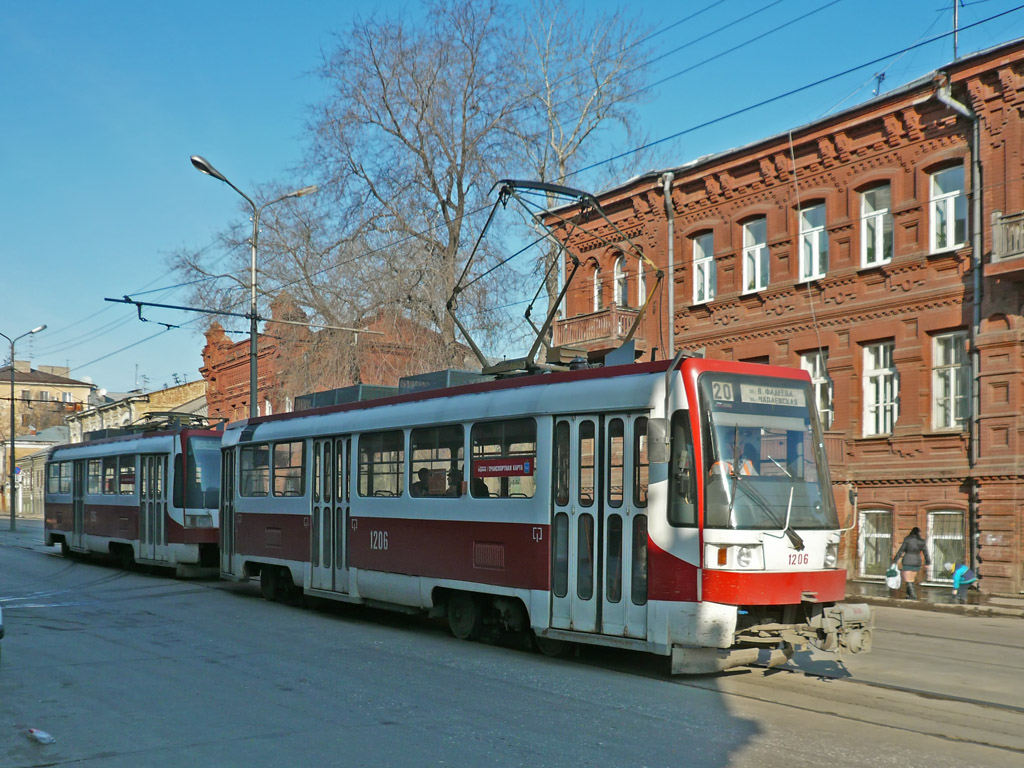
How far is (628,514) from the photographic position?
1050 centimetres

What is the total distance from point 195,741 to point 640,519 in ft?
14.9

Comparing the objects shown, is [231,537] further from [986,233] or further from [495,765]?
[986,233]

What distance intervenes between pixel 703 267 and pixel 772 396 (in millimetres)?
18369

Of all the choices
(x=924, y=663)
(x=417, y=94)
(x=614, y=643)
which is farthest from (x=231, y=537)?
(x=417, y=94)

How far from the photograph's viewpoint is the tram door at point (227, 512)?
61.9ft

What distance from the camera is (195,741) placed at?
754 cm

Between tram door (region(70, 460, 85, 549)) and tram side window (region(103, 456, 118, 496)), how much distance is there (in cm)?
172

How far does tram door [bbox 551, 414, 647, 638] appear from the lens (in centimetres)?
1041

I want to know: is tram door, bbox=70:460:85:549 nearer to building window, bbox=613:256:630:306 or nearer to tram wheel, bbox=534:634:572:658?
building window, bbox=613:256:630:306

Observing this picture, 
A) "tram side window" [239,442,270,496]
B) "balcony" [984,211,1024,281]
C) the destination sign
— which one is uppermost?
"balcony" [984,211,1024,281]

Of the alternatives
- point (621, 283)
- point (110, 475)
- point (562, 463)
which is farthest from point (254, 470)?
point (621, 283)

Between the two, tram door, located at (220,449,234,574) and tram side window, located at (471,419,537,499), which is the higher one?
tram side window, located at (471,419,537,499)

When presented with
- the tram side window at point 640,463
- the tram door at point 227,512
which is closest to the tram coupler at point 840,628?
the tram side window at point 640,463

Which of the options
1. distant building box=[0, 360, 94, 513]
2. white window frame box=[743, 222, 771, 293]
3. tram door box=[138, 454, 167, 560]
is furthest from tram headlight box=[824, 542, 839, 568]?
distant building box=[0, 360, 94, 513]
